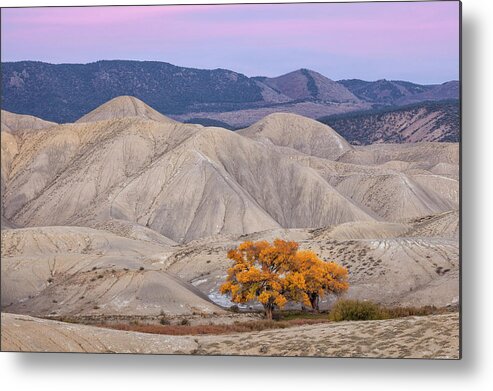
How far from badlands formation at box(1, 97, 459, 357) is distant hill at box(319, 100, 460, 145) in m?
2.09

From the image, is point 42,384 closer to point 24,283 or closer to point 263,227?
point 24,283

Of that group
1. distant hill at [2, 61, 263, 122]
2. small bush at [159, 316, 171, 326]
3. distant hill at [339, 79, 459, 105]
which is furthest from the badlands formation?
distant hill at [339, 79, 459, 105]

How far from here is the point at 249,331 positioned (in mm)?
16766

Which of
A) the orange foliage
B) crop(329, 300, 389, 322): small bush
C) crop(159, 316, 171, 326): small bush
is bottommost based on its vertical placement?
crop(159, 316, 171, 326): small bush

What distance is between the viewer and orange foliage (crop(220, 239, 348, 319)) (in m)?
21.6

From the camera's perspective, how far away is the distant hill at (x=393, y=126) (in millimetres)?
61934

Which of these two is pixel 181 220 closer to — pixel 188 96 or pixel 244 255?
pixel 188 96

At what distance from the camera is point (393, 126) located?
7544cm

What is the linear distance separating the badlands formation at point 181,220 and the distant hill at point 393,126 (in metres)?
2.09

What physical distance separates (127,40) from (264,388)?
7.54 metres

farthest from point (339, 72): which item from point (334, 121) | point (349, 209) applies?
point (334, 121)

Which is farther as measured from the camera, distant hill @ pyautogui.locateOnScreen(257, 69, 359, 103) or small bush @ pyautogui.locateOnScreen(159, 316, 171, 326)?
distant hill @ pyautogui.locateOnScreen(257, 69, 359, 103)

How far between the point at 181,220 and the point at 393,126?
94.8 ft

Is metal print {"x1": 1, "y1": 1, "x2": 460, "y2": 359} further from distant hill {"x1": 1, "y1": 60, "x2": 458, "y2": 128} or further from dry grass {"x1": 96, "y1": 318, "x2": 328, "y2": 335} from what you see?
distant hill {"x1": 1, "y1": 60, "x2": 458, "y2": 128}
